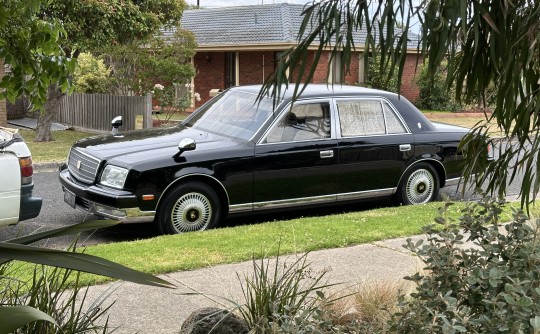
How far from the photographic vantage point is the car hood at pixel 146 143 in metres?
7.90

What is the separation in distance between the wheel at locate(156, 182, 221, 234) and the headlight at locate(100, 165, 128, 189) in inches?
20.2

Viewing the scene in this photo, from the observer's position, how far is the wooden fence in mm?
20016

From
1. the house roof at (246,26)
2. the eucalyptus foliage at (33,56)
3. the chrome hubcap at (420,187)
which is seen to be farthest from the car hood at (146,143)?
the house roof at (246,26)

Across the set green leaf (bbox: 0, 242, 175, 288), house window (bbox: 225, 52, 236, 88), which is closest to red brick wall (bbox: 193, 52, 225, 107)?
house window (bbox: 225, 52, 236, 88)

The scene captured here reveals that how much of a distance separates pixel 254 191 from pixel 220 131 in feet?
3.24

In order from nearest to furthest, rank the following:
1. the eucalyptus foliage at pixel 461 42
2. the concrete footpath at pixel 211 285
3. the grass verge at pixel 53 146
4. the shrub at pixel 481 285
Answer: the eucalyptus foliage at pixel 461 42 → the shrub at pixel 481 285 → the concrete footpath at pixel 211 285 → the grass verge at pixel 53 146

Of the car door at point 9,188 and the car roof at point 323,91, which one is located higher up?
the car roof at point 323,91

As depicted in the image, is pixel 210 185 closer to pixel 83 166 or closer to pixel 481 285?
pixel 83 166

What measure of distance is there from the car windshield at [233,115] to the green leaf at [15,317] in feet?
22.3

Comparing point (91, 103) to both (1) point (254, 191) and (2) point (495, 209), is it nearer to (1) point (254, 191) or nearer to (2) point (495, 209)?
(1) point (254, 191)

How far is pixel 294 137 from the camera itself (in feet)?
28.0

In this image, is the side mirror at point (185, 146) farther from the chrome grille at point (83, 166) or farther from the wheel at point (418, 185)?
the wheel at point (418, 185)

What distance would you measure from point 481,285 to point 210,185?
5.12m

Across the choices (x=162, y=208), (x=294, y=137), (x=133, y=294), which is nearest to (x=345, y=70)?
(x=133, y=294)
